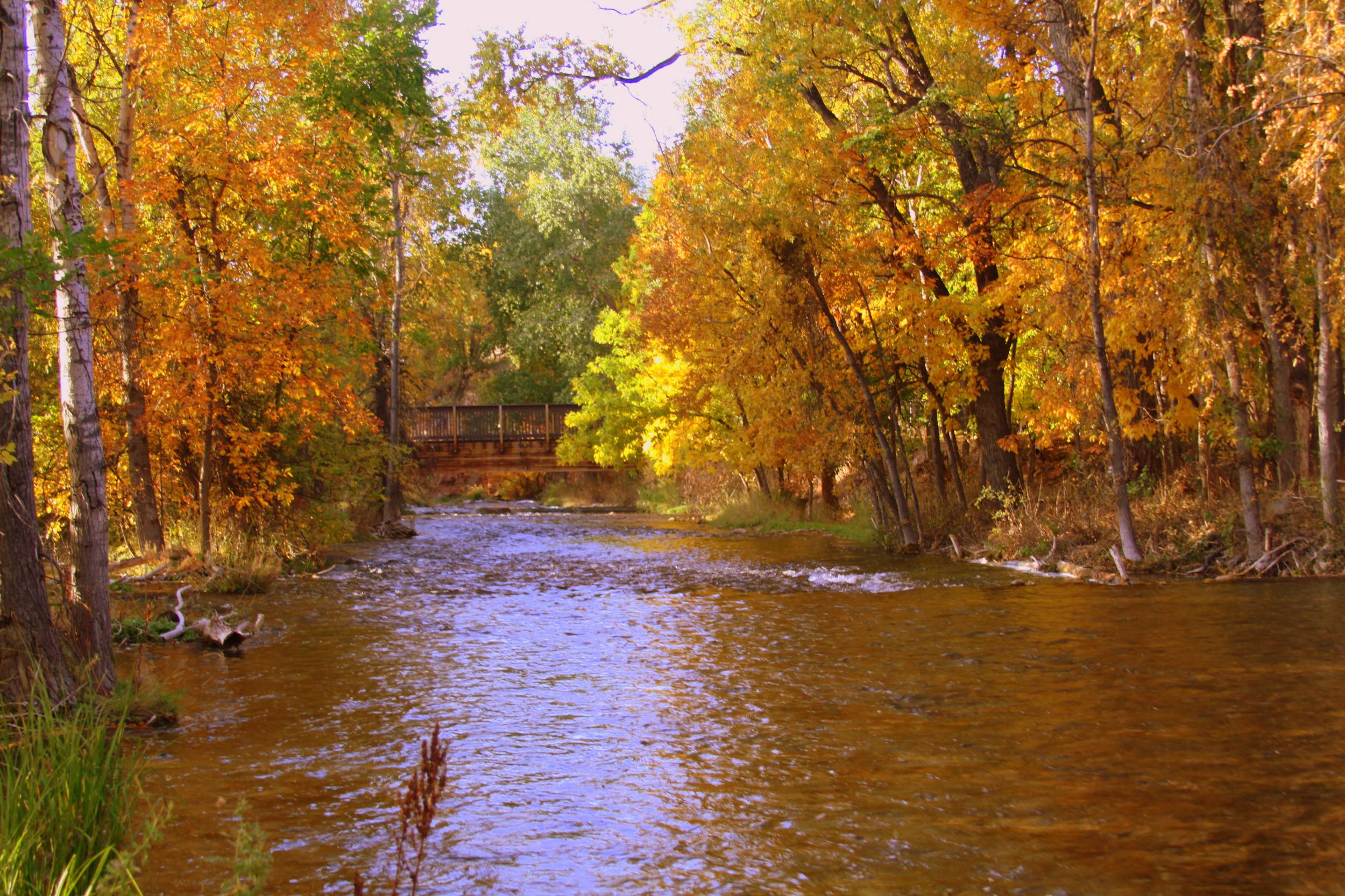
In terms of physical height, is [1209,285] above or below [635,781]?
above

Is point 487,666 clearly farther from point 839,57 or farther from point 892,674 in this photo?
point 839,57

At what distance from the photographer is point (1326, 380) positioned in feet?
46.0

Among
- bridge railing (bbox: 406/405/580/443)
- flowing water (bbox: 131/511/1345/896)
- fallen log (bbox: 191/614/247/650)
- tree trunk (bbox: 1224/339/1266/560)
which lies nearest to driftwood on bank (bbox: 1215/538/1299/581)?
tree trunk (bbox: 1224/339/1266/560)

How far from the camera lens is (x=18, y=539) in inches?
255

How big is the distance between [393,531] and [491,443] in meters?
13.3

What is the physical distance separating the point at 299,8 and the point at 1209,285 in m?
13.4

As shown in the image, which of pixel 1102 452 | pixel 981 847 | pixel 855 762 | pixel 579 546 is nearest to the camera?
pixel 981 847

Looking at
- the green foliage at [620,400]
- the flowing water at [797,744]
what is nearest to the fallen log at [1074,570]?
the flowing water at [797,744]

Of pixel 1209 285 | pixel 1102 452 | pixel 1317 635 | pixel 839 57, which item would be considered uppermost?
pixel 839 57

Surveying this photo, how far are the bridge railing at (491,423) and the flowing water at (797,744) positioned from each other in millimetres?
26584

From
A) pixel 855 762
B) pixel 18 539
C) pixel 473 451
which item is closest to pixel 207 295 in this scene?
pixel 18 539

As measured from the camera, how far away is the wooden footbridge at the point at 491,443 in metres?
40.3

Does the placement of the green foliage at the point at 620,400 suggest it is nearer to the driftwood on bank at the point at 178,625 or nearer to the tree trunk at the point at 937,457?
the tree trunk at the point at 937,457

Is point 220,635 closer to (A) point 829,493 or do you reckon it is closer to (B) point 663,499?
(A) point 829,493
